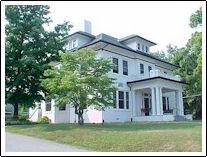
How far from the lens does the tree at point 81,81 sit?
19312 millimetres

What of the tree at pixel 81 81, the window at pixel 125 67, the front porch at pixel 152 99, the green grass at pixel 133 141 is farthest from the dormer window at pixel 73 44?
the green grass at pixel 133 141

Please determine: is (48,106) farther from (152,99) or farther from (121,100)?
(152,99)

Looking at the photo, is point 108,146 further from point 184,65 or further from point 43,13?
point 184,65

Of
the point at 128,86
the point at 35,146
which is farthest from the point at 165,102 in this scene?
the point at 35,146

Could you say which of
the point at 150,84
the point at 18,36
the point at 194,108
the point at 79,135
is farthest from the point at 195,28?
the point at 79,135

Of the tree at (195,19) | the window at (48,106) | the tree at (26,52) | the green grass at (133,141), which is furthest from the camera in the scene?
the window at (48,106)

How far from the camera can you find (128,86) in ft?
97.8

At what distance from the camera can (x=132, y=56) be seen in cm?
3078

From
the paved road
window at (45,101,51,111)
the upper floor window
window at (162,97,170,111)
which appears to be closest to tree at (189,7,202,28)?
window at (162,97,170,111)

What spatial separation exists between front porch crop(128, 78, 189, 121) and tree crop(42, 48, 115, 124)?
8387 mm

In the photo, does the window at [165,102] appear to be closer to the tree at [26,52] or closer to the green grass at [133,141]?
the tree at [26,52]

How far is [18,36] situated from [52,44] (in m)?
2.72

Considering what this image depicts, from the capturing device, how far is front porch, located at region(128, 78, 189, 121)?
91.2ft

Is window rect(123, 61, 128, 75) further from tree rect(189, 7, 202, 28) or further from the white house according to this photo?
tree rect(189, 7, 202, 28)
